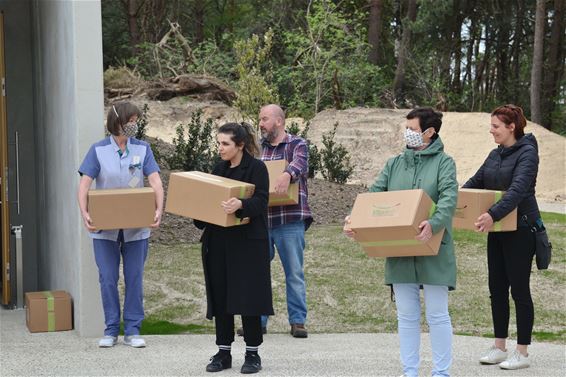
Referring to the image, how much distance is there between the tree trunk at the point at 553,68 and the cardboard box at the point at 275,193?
29653 millimetres

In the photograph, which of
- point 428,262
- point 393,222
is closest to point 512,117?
point 428,262

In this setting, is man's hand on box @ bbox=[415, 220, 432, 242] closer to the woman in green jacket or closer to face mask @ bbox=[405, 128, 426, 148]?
the woman in green jacket

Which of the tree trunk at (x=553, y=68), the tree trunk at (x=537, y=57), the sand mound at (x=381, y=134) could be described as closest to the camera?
the sand mound at (x=381, y=134)

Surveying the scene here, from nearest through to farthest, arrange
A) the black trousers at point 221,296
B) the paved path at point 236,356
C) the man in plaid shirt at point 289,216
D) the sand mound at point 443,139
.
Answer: the black trousers at point 221,296 < the paved path at point 236,356 < the man in plaid shirt at point 289,216 < the sand mound at point 443,139

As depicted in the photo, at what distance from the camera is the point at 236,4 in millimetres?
48562

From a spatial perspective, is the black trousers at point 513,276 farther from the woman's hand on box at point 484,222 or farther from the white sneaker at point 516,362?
the woman's hand on box at point 484,222

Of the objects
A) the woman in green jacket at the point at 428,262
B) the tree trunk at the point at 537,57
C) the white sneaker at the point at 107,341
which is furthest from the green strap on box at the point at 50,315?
the tree trunk at the point at 537,57

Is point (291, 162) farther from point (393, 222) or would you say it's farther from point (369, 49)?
point (369, 49)

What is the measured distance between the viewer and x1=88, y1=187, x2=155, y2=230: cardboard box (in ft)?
24.2

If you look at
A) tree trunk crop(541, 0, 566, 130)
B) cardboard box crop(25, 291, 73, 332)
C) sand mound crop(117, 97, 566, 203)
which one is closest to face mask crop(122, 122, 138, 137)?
cardboard box crop(25, 291, 73, 332)

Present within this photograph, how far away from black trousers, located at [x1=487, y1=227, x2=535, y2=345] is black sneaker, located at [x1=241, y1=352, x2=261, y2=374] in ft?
5.92

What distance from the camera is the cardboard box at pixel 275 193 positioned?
7.99 metres

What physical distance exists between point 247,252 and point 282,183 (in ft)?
4.28

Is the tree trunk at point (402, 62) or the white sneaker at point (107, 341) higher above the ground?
the tree trunk at point (402, 62)
